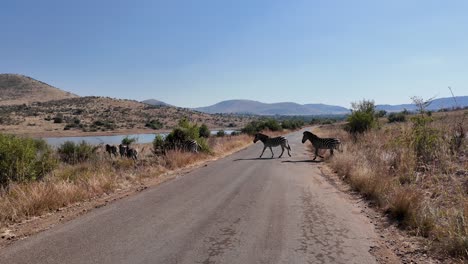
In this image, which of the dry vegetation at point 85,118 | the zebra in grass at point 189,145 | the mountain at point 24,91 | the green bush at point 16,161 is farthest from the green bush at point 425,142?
the mountain at point 24,91

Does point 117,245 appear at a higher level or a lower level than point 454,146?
lower

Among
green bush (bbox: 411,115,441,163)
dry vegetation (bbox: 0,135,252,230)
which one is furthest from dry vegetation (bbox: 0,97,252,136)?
green bush (bbox: 411,115,441,163)

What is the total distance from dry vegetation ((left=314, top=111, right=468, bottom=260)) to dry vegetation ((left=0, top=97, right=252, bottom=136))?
133 ft

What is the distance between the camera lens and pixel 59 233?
823cm

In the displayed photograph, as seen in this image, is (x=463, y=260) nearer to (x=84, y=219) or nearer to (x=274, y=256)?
(x=274, y=256)

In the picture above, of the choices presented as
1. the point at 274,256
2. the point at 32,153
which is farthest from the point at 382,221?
the point at 32,153

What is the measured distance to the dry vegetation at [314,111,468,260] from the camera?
25.0 feet

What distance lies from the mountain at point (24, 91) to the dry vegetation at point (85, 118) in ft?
52.9

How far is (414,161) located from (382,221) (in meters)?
4.83

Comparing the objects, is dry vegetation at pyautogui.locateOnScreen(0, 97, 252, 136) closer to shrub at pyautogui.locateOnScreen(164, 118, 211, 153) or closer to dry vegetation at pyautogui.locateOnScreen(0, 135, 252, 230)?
shrub at pyautogui.locateOnScreen(164, 118, 211, 153)

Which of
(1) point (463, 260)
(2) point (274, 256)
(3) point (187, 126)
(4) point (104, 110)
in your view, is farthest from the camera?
(4) point (104, 110)

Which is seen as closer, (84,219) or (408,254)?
(408,254)

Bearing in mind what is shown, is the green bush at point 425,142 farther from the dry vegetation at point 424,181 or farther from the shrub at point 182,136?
the shrub at point 182,136

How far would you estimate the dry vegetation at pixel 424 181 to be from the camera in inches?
299
